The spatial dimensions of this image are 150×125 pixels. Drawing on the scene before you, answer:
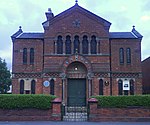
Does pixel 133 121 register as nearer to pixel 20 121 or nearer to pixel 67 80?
pixel 20 121

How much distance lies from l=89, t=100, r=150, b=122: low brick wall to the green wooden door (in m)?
7.83

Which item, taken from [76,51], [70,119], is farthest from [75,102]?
[70,119]

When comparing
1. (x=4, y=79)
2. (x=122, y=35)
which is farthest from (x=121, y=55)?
(x=4, y=79)

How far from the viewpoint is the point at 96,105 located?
810 inches

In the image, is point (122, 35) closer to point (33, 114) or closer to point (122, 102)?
point (122, 102)

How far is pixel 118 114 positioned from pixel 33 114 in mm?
6355

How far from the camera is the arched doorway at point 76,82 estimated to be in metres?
28.6

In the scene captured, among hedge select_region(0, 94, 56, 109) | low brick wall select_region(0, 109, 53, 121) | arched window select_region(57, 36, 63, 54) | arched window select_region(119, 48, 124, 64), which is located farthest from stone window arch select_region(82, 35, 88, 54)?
low brick wall select_region(0, 109, 53, 121)

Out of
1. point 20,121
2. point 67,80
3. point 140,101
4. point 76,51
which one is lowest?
point 20,121

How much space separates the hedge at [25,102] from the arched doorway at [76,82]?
7897mm

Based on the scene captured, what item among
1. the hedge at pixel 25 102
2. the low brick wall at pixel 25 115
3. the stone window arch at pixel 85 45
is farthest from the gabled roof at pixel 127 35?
the low brick wall at pixel 25 115

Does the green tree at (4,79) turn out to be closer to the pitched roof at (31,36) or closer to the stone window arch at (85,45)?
the pitched roof at (31,36)

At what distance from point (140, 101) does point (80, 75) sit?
9414mm

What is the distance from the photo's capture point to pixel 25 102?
2078cm
